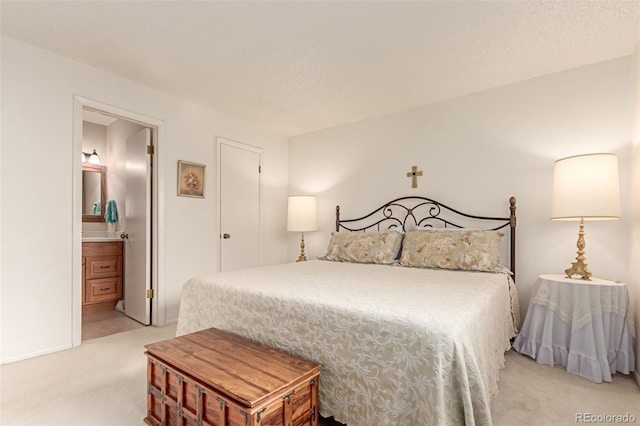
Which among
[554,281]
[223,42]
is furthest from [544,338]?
[223,42]

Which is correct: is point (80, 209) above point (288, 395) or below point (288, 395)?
above

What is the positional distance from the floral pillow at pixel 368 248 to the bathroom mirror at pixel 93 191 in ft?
10.9

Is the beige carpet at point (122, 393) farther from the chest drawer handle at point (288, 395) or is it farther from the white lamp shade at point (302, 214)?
the white lamp shade at point (302, 214)

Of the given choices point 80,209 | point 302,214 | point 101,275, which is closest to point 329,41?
point 302,214

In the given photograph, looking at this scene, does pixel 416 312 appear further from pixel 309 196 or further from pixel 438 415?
pixel 309 196

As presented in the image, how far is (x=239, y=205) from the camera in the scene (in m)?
4.07

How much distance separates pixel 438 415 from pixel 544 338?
1.67m

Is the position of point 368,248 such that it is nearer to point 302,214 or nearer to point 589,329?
point 302,214

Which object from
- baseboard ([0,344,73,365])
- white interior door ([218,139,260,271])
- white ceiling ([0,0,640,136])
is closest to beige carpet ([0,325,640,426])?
baseboard ([0,344,73,365])

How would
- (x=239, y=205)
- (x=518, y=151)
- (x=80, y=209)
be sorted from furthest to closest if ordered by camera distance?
(x=239, y=205)
(x=518, y=151)
(x=80, y=209)

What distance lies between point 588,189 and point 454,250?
101 cm

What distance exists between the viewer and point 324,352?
152cm

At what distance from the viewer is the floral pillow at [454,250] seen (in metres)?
2.61

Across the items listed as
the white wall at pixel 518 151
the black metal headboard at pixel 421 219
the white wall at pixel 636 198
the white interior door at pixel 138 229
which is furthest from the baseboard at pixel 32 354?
the white wall at pixel 636 198
